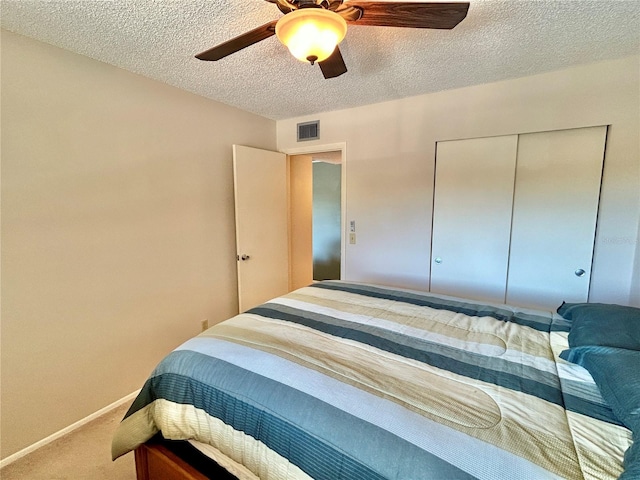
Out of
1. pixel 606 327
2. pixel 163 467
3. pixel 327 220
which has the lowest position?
pixel 163 467

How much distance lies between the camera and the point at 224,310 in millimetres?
2828

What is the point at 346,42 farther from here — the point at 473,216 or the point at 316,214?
the point at 316,214

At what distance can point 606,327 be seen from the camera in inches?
44.6

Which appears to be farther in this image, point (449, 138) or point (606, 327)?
point (449, 138)

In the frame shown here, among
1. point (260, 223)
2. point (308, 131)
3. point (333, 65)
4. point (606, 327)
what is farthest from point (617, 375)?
point (308, 131)

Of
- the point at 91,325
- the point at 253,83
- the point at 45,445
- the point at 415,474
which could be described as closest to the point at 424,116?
the point at 253,83

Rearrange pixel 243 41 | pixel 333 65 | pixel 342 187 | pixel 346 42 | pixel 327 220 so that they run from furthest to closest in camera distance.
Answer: pixel 327 220 < pixel 342 187 < pixel 346 42 < pixel 333 65 < pixel 243 41

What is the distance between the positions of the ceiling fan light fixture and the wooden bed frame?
67.5 inches

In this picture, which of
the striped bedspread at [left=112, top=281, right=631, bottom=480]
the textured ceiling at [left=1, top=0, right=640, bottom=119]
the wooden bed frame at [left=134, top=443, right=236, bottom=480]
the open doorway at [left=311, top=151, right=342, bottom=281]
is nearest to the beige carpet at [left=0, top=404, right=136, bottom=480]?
the wooden bed frame at [left=134, top=443, right=236, bottom=480]

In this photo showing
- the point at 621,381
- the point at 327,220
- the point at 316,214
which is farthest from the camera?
the point at 316,214

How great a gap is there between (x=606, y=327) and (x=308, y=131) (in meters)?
2.79

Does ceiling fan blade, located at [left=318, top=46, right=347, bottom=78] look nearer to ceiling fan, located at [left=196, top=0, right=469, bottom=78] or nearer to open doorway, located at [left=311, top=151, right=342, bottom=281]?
ceiling fan, located at [left=196, top=0, right=469, bottom=78]

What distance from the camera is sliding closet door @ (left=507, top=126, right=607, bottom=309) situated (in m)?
2.04

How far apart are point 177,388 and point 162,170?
1672 mm
